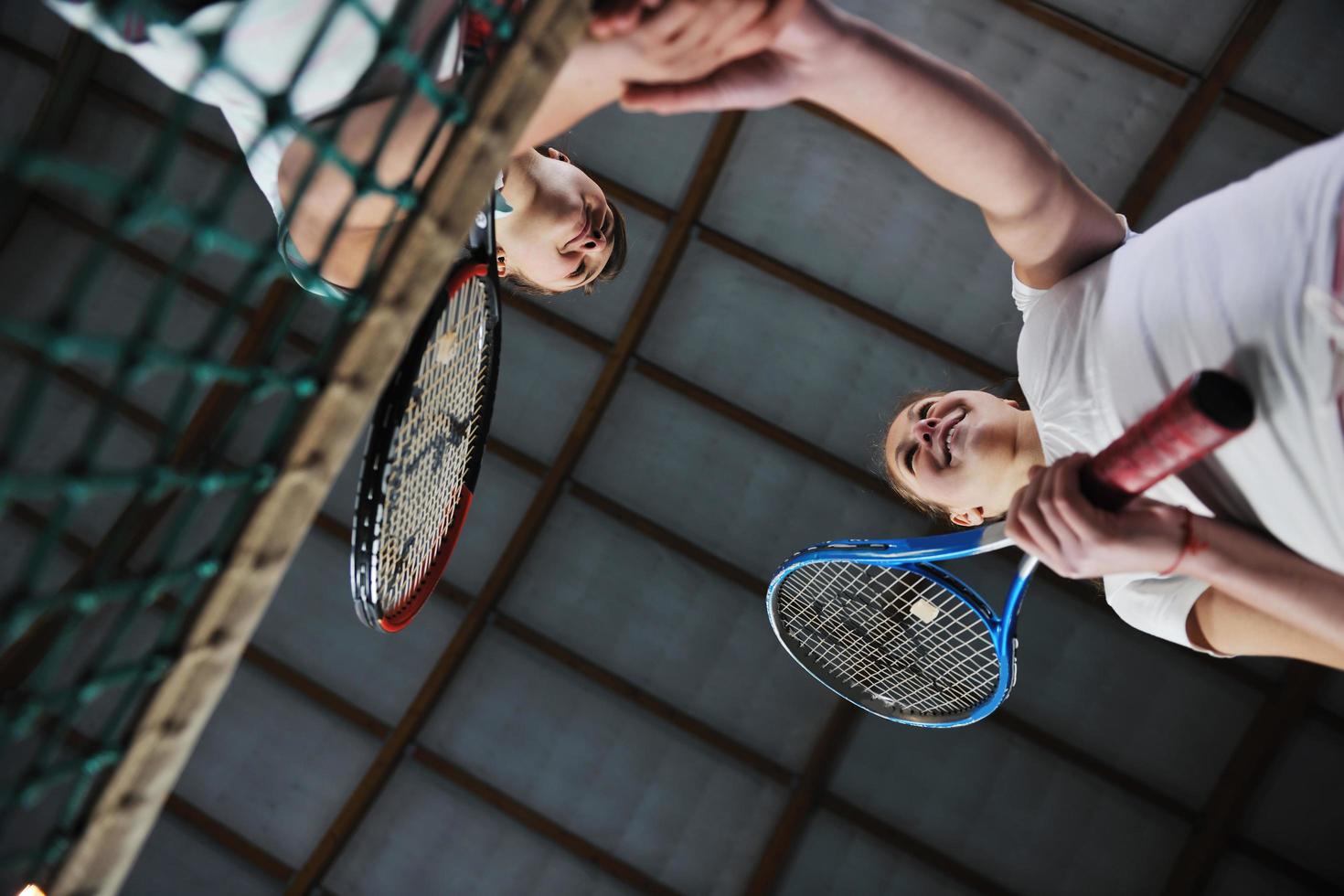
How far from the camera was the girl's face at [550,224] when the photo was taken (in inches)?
149

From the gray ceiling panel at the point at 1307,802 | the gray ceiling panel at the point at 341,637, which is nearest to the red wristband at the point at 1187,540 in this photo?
the gray ceiling panel at the point at 1307,802

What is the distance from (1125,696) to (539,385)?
4759 millimetres

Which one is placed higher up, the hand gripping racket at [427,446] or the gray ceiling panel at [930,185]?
the gray ceiling panel at [930,185]

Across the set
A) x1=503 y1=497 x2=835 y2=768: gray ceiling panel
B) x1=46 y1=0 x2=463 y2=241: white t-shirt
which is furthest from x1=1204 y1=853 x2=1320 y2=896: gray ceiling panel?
x1=46 y1=0 x2=463 y2=241: white t-shirt

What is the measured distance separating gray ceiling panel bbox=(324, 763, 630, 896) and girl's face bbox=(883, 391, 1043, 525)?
13.8 ft

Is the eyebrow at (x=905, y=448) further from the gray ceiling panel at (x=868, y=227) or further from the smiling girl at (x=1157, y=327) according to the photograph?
the gray ceiling panel at (x=868, y=227)

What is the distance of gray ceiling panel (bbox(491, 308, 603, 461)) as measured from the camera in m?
6.80

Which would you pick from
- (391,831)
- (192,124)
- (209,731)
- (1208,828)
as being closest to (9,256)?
(192,124)

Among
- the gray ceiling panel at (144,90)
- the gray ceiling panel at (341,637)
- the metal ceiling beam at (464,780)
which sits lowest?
the metal ceiling beam at (464,780)

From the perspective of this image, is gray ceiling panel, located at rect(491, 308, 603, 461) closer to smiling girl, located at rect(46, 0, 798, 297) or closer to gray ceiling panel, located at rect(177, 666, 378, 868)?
gray ceiling panel, located at rect(177, 666, 378, 868)

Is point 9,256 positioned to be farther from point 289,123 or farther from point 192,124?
point 289,123

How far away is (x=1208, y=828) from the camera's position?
19.5ft

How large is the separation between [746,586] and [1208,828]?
3460 millimetres

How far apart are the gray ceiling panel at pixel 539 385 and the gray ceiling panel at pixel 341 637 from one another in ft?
4.62
